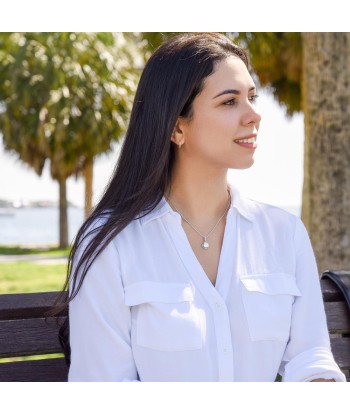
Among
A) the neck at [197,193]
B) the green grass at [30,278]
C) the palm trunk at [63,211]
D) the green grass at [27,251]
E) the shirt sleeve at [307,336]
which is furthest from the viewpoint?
the palm trunk at [63,211]

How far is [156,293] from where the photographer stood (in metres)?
2.21

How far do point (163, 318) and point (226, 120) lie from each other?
63 centimetres

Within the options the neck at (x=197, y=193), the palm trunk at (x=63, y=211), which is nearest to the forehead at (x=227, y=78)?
the neck at (x=197, y=193)

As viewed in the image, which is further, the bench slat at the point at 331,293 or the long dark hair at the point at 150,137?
the bench slat at the point at 331,293

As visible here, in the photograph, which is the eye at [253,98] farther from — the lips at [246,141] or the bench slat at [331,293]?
the bench slat at [331,293]

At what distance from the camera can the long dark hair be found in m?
2.28

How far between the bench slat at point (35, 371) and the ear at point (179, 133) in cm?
81

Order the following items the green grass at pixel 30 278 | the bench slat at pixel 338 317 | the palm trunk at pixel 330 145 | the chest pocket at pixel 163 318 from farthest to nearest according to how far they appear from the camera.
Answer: the green grass at pixel 30 278 → the palm trunk at pixel 330 145 → the bench slat at pixel 338 317 → the chest pocket at pixel 163 318

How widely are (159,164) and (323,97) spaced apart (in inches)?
126

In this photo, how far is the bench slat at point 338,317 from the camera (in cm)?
270

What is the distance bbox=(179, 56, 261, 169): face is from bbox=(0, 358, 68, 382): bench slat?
2.75 ft

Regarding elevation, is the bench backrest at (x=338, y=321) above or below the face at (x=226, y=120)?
below

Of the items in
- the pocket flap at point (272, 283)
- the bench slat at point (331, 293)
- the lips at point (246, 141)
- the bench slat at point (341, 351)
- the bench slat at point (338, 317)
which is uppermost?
the lips at point (246, 141)

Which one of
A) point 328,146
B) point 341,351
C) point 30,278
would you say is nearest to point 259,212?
point 341,351
